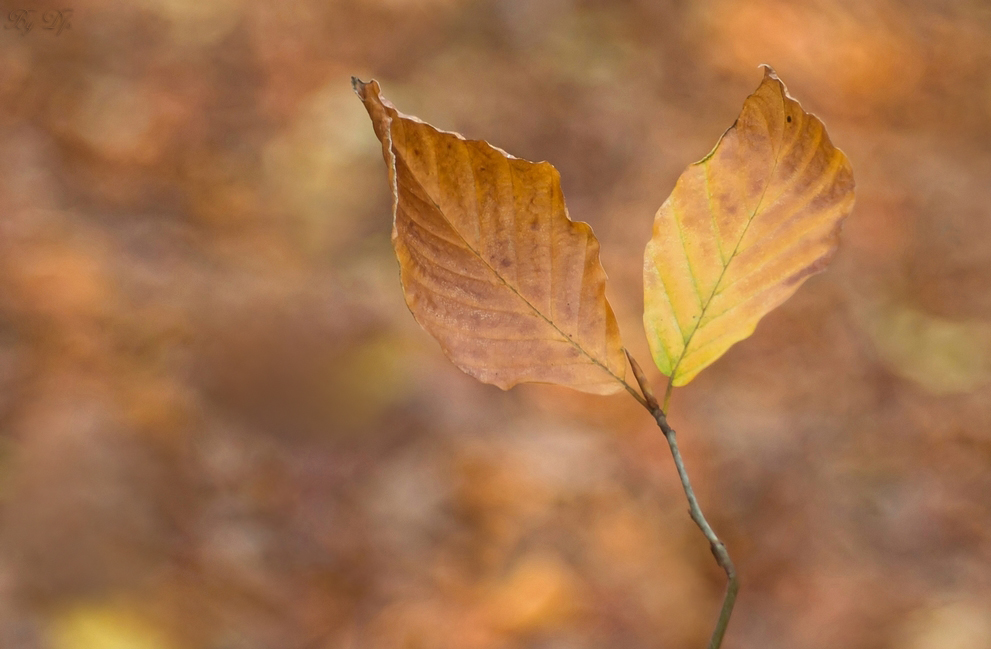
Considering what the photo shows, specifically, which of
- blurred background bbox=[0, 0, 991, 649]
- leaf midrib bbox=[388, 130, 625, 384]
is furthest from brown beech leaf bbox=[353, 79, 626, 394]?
blurred background bbox=[0, 0, 991, 649]

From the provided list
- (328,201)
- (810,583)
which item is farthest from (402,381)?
(810,583)

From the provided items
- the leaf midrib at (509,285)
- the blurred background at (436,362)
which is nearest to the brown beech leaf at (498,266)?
the leaf midrib at (509,285)

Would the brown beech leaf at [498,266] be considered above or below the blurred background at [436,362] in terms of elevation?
below

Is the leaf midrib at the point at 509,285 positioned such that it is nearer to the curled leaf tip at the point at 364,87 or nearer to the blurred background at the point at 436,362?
the curled leaf tip at the point at 364,87

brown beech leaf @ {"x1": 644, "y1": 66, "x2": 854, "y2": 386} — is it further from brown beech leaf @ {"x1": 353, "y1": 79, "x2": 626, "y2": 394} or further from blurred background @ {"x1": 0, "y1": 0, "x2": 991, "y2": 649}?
blurred background @ {"x1": 0, "y1": 0, "x2": 991, "y2": 649}

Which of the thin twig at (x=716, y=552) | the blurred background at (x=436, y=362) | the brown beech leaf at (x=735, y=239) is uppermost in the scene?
the blurred background at (x=436, y=362)

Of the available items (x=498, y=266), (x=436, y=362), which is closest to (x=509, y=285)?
(x=498, y=266)

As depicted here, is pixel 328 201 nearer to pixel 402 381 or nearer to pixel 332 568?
pixel 402 381
